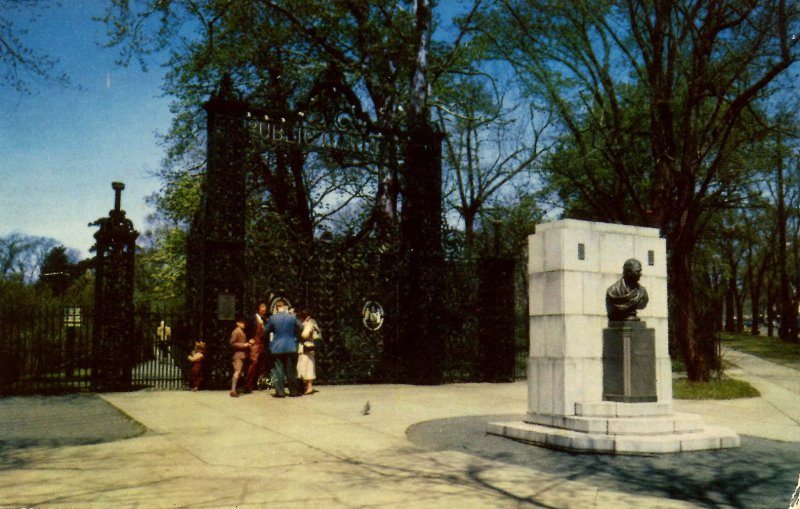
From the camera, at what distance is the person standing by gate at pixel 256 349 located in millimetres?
15453

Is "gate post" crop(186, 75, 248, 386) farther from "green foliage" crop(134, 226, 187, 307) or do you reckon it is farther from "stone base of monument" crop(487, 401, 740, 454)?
"green foliage" crop(134, 226, 187, 307)

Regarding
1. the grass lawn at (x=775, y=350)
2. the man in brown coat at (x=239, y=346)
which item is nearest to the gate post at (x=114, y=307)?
the man in brown coat at (x=239, y=346)

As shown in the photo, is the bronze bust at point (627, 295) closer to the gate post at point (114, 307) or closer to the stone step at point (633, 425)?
the stone step at point (633, 425)

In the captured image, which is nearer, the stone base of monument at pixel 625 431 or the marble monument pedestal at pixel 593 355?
the stone base of monument at pixel 625 431

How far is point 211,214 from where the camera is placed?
16.2 meters

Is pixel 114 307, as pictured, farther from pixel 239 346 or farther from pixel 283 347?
pixel 283 347

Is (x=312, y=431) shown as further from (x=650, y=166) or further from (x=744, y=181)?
(x=650, y=166)

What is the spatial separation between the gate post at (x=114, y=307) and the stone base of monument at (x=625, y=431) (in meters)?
9.10

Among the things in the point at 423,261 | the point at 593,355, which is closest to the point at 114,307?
the point at 423,261

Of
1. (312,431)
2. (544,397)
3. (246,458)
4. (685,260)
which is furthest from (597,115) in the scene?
(246,458)

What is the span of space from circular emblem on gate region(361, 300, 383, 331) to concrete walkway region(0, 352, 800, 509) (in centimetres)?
512

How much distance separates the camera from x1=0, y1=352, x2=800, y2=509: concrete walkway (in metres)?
6.33

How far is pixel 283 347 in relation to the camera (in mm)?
14367

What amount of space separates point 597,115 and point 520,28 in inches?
140
